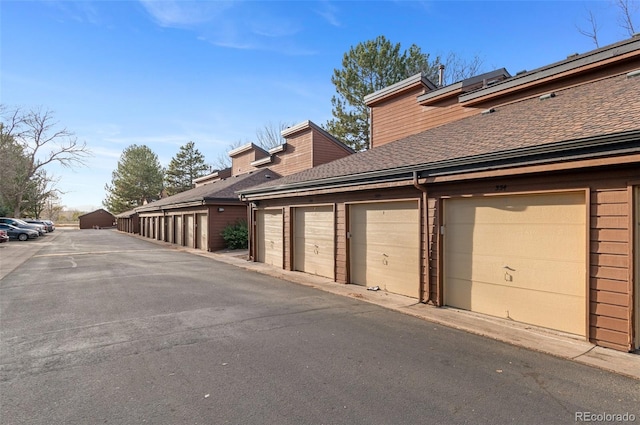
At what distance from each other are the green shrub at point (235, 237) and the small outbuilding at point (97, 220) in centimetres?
5742

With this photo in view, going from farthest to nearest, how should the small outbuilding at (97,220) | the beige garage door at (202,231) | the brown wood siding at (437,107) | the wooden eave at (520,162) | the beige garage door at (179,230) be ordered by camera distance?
the small outbuilding at (97,220) < the beige garage door at (179,230) < the beige garage door at (202,231) < the brown wood siding at (437,107) < the wooden eave at (520,162)

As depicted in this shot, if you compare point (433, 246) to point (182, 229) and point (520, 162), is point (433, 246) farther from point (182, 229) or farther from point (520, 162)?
point (182, 229)

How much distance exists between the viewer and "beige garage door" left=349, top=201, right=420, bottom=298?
827 cm

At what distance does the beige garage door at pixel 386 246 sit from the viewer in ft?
27.1

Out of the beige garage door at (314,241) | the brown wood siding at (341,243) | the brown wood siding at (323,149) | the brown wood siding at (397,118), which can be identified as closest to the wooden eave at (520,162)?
the brown wood siding at (341,243)

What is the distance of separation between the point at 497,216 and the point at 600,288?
6.40 ft

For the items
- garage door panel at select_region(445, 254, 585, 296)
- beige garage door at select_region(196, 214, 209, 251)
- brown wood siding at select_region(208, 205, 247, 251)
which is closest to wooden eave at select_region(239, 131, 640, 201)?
garage door panel at select_region(445, 254, 585, 296)

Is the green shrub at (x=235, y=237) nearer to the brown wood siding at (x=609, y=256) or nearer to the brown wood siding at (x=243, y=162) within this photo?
the brown wood siding at (x=243, y=162)


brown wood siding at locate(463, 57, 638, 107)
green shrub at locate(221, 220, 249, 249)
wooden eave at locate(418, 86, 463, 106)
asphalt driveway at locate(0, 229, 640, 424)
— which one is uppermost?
wooden eave at locate(418, 86, 463, 106)

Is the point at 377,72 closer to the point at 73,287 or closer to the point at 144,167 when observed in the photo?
the point at 73,287

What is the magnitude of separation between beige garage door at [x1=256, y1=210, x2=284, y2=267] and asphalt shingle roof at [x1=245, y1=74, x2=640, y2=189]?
369 cm

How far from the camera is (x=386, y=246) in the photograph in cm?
898

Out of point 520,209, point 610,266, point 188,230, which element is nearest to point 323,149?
point 188,230

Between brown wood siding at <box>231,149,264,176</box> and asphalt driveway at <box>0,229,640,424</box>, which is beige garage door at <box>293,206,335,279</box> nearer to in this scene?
asphalt driveway at <box>0,229,640,424</box>
